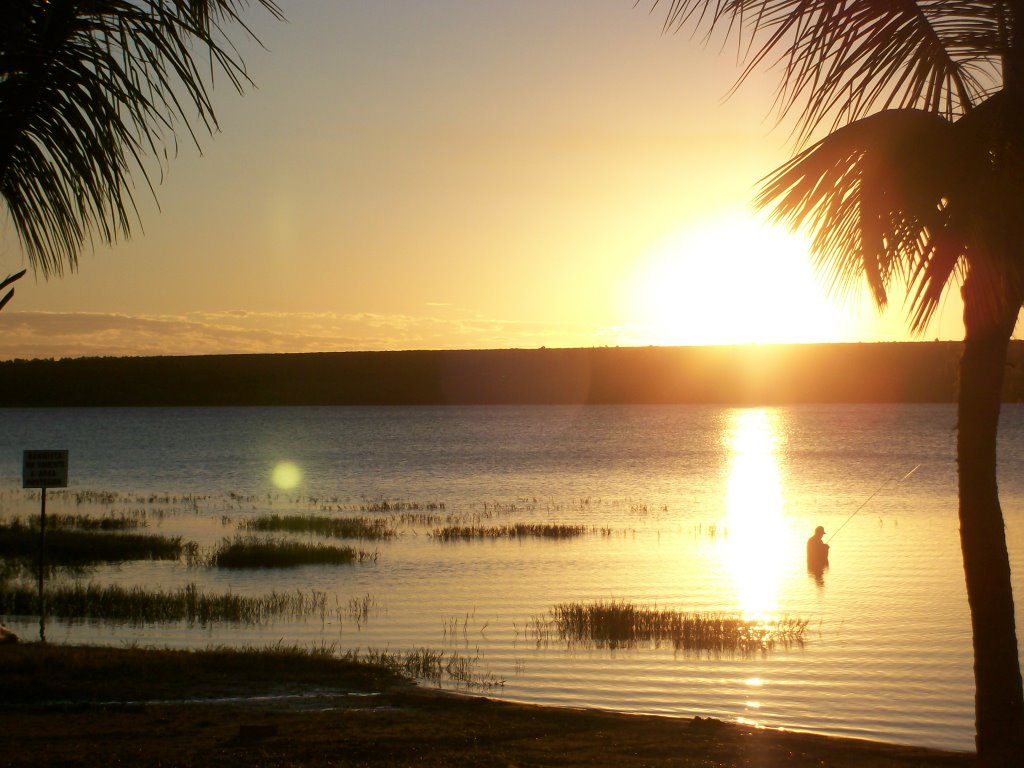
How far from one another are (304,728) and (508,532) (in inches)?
908

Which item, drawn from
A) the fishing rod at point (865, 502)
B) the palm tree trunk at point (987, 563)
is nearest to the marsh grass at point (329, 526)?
the fishing rod at point (865, 502)

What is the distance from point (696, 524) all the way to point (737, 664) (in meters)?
20.3

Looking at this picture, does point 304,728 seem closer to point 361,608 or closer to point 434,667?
point 434,667

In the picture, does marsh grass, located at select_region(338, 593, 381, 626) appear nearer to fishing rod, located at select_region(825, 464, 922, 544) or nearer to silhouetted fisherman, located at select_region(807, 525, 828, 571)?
silhouetted fisherman, located at select_region(807, 525, 828, 571)

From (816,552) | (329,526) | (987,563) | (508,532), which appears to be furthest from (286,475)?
(987,563)

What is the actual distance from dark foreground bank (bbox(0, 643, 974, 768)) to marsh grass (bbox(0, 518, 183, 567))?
14.3m

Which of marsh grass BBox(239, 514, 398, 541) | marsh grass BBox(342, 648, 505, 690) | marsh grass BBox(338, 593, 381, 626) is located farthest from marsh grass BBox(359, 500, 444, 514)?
marsh grass BBox(342, 648, 505, 690)

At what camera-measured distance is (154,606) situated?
18.2m

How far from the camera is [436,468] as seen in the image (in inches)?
2517

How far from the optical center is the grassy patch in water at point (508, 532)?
30.7 metres

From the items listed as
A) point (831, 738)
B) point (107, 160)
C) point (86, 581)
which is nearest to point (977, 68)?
point (107, 160)

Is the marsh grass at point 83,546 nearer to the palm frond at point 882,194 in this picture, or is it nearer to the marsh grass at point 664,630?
the marsh grass at point 664,630

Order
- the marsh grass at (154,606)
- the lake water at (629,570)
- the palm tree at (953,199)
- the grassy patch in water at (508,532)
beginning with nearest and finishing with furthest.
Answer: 1. the palm tree at (953,199)
2. the lake water at (629,570)
3. the marsh grass at (154,606)
4. the grassy patch in water at (508,532)

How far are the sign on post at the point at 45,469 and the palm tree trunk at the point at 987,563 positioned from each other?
16922 millimetres
